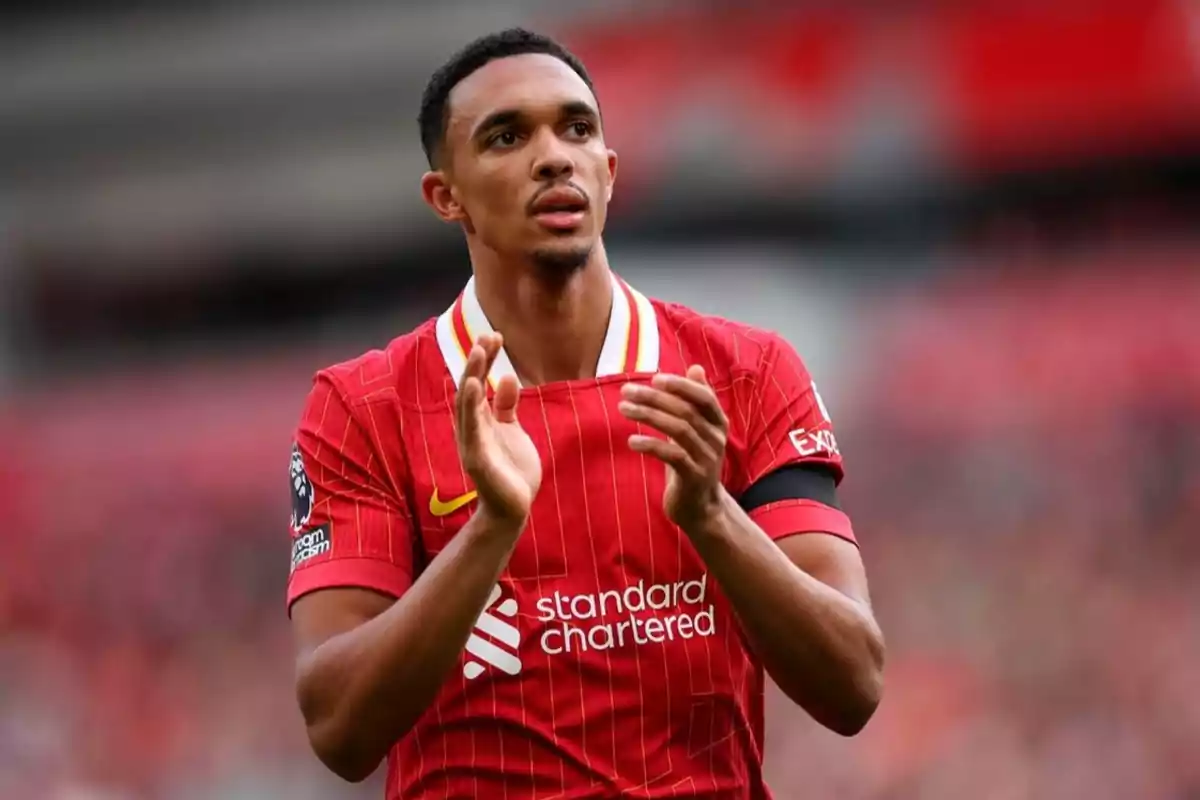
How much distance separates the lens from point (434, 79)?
10.0ft

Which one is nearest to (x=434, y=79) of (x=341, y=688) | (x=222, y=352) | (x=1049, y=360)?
(x=341, y=688)

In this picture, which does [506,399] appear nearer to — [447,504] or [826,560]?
[447,504]

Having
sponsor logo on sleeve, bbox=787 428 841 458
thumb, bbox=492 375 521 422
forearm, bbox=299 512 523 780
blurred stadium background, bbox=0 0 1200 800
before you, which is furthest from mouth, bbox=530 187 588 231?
blurred stadium background, bbox=0 0 1200 800

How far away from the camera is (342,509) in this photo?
270cm

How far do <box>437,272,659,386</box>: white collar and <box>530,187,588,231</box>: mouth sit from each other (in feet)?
0.62

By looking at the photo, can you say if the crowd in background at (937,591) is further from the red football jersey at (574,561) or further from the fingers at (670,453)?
the fingers at (670,453)

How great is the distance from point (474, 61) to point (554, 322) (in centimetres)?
50

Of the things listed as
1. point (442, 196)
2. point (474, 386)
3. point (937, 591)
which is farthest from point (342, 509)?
point (937, 591)

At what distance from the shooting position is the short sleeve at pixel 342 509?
264 cm

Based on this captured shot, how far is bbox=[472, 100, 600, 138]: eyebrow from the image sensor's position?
2830 mm

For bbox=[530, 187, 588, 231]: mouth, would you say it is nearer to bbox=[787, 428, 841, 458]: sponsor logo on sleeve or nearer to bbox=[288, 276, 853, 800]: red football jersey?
bbox=[288, 276, 853, 800]: red football jersey

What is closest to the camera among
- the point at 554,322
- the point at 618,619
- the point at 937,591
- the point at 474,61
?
the point at 618,619

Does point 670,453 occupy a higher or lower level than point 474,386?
lower

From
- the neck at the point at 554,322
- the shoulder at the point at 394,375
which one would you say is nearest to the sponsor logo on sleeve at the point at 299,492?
the shoulder at the point at 394,375
